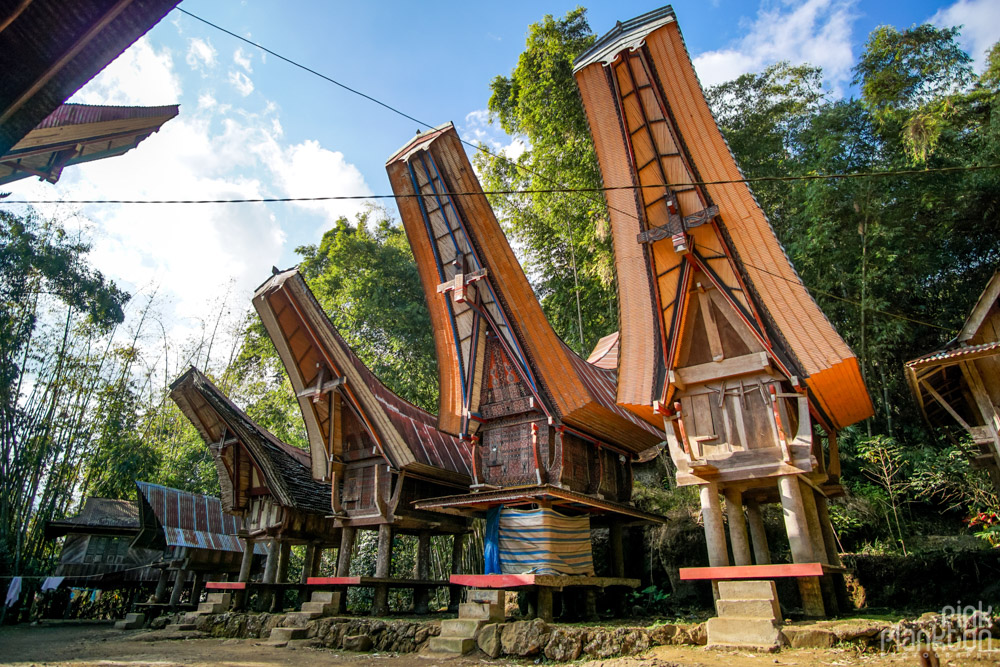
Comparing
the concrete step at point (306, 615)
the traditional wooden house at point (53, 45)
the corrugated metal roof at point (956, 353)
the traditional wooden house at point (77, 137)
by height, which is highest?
the traditional wooden house at point (77, 137)

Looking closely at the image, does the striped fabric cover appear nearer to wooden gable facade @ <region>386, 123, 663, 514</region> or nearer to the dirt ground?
wooden gable facade @ <region>386, 123, 663, 514</region>

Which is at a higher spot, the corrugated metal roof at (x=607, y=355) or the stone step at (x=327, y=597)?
the corrugated metal roof at (x=607, y=355)

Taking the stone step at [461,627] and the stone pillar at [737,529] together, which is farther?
the stone pillar at [737,529]

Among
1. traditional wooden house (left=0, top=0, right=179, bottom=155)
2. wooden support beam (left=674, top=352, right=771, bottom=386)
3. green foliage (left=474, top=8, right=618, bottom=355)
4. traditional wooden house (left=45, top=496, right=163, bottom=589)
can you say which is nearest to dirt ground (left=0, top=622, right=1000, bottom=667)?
wooden support beam (left=674, top=352, right=771, bottom=386)

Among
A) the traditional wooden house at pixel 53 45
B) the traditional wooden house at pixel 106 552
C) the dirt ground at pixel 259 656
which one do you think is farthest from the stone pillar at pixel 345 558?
the traditional wooden house at pixel 53 45

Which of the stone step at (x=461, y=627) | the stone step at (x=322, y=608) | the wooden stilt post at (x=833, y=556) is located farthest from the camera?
the stone step at (x=322, y=608)

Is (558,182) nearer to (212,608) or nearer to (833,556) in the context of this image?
(833,556)

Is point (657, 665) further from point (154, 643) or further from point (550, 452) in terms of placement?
point (154, 643)

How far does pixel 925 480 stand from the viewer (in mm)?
10406

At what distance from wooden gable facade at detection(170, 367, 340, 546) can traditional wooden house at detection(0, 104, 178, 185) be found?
7.82m

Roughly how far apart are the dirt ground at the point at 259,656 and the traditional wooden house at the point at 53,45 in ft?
19.3

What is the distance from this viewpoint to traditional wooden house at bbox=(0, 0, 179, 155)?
259 centimetres

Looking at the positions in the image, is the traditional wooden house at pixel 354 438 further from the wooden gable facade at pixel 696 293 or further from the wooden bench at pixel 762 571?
the wooden bench at pixel 762 571

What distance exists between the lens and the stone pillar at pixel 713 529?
7.05m
